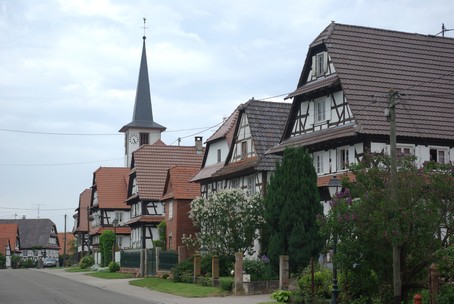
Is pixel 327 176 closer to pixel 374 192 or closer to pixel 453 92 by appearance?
pixel 453 92

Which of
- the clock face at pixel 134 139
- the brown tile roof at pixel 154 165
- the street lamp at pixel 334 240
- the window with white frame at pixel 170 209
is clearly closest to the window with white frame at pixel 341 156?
the street lamp at pixel 334 240

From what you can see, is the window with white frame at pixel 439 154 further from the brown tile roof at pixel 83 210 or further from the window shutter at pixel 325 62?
the brown tile roof at pixel 83 210

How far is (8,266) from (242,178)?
293 ft

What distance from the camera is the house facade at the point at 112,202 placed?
278 feet

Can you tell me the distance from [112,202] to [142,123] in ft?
95.7

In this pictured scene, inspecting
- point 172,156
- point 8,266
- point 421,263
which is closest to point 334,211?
point 421,263

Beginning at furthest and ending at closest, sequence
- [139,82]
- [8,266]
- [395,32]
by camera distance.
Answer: [8,266] < [139,82] < [395,32]

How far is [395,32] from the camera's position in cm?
4491

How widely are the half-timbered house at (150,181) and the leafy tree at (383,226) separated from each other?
4575cm

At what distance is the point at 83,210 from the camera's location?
107875 millimetres

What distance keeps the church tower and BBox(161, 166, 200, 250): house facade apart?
51766 millimetres

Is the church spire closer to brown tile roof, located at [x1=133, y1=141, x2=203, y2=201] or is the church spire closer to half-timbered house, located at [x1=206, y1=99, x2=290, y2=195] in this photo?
brown tile roof, located at [x1=133, y1=141, x2=203, y2=201]

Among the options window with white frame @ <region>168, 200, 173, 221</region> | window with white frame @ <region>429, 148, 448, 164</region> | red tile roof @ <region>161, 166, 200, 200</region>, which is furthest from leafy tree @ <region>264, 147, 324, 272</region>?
window with white frame @ <region>168, 200, 173, 221</region>

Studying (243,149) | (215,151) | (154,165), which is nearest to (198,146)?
(154,165)
